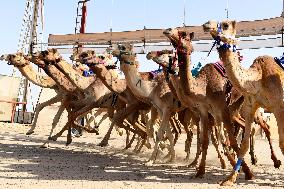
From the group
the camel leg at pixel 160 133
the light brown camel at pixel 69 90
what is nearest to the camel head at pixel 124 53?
the camel leg at pixel 160 133

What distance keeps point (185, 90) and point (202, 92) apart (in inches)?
12.4

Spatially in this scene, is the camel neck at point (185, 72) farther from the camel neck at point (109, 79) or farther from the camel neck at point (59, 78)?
the camel neck at point (59, 78)

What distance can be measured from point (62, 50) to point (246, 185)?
70.6 ft

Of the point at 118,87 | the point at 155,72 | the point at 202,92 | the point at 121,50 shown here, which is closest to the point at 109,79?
the point at 118,87

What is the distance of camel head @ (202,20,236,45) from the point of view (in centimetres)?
663

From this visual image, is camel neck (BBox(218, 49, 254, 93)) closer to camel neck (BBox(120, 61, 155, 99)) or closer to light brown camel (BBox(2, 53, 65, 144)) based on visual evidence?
Result: camel neck (BBox(120, 61, 155, 99))

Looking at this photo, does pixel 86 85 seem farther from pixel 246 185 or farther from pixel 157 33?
pixel 157 33

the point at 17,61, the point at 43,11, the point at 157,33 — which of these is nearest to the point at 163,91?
the point at 17,61

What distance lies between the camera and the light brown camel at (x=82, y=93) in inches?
483

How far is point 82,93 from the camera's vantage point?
1310 centimetres

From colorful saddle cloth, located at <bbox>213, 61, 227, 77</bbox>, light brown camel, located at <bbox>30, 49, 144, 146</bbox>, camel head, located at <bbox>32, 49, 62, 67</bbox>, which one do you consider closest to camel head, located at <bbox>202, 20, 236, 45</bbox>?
colorful saddle cloth, located at <bbox>213, 61, 227, 77</bbox>

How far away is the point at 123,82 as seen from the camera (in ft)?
39.3

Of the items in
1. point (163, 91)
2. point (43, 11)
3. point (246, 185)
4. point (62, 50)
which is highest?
point (43, 11)

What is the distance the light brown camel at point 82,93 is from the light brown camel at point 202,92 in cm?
404
